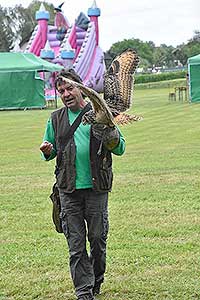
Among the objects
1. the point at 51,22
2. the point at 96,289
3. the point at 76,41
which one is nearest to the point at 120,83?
the point at 96,289

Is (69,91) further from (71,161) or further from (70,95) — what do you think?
(71,161)

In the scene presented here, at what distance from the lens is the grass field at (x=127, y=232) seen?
566 centimetres

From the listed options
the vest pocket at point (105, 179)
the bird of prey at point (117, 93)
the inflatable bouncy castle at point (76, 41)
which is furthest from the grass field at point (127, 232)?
the inflatable bouncy castle at point (76, 41)

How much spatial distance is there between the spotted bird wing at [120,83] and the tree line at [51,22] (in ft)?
269

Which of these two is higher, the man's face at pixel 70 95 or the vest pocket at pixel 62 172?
the man's face at pixel 70 95

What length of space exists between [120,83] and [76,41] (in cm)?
4700

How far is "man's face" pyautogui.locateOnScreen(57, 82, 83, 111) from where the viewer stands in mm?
4926

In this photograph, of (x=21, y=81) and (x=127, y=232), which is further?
(x=21, y=81)

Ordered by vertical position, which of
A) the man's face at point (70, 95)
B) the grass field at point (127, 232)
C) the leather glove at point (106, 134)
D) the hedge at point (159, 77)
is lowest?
the hedge at point (159, 77)

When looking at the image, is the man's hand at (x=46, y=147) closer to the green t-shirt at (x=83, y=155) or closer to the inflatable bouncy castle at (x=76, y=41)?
the green t-shirt at (x=83, y=155)

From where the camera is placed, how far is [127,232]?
7453 millimetres

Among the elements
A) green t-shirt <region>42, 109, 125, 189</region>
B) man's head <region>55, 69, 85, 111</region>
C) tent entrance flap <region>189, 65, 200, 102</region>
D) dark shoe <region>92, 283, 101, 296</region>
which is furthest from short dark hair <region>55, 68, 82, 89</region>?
tent entrance flap <region>189, 65, 200, 102</region>

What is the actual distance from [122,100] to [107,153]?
44 centimetres

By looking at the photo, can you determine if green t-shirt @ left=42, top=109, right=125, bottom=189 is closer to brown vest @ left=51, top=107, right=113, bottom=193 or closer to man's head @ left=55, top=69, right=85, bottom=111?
brown vest @ left=51, top=107, right=113, bottom=193
